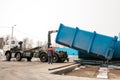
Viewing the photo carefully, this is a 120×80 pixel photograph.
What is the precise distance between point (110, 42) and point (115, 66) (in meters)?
2.69

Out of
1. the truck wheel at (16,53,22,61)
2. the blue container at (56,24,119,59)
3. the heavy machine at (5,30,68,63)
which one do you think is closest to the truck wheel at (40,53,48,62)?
the heavy machine at (5,30,68,63)

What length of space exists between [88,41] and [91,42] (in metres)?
0.37

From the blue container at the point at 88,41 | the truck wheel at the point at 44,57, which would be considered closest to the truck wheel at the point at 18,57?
the truck wheel at the point at 44,57

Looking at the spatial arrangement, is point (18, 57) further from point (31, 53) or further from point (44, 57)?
→ point (44, 57)

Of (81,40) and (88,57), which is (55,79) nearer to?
(81,40)

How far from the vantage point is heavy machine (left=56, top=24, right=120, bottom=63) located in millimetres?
21328

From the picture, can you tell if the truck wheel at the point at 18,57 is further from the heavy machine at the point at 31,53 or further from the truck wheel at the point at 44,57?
the truck wheel at the point at 44,57

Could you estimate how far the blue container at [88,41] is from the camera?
2131cm

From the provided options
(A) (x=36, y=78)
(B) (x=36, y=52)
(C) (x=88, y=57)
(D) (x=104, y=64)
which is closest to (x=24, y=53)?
(B) (x=36, y=52)

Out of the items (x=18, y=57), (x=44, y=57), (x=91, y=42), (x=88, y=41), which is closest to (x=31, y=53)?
(x=18, y=57)

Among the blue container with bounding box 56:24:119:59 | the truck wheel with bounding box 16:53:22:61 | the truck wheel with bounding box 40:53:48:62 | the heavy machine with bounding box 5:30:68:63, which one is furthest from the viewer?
the truck wheel with bounding box 16:53:22:61

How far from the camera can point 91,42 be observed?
71.9ft

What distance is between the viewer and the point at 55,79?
35.5 ft

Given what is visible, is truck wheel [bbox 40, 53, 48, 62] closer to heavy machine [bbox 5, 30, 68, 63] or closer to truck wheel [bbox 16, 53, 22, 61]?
heavy machine [bbox 5, 30, 68, 63]
